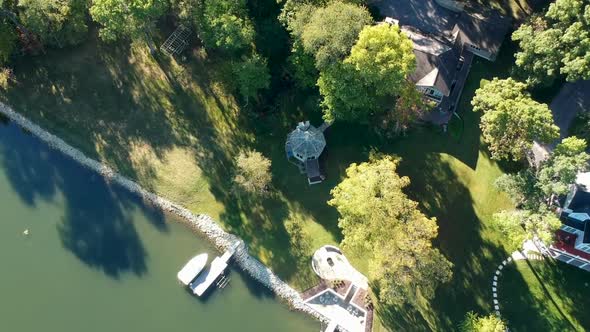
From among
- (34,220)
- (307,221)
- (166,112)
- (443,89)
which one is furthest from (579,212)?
(34,220)

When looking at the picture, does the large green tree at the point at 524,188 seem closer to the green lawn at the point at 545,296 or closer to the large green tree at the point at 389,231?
the green lawn at the point at 545,296

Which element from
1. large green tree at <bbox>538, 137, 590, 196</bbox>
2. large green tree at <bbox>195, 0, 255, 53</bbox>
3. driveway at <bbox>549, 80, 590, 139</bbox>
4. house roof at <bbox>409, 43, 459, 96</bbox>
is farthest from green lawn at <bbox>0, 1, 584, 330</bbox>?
large green tree at <bbox>538, 137, 590, 196</bbox>

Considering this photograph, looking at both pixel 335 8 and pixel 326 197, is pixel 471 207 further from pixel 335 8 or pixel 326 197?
pixel 335 8

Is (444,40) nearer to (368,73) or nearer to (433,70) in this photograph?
(433,70)

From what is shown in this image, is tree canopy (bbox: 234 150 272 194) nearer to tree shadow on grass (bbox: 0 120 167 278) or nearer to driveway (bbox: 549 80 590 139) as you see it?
tree shadow on grass (bbox: 0 120 167 278)

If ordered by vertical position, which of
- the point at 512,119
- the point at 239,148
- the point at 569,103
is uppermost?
the point at 512,119

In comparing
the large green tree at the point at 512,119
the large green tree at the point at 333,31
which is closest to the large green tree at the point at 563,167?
the large green tree at the point at 512,119

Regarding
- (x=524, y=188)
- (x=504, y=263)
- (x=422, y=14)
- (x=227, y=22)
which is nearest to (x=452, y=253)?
(x=504, y=263)

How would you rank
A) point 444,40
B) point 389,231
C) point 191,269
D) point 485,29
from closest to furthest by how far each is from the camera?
point 389,231
point 444,40
point 191,269
point 485,29
